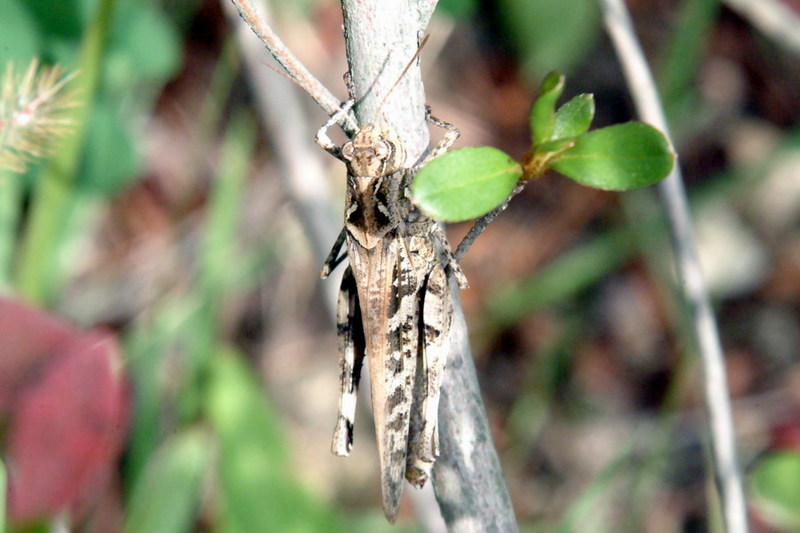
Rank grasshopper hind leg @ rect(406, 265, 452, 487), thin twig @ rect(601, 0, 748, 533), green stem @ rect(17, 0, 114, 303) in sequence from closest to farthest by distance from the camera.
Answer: grasshopper hind leg @ rect(406, 265, 452, 487), thin twig @ rect(601, 0, 748, 533), green stem @ rect(17, 0, 114, 303)

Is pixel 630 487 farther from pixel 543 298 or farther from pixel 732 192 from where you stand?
pixel 732 192

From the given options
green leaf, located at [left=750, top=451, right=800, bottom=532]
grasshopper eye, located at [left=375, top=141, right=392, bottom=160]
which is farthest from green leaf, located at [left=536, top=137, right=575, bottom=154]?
green leaf, located at [left=750, top=451, right=800, bottom=532]

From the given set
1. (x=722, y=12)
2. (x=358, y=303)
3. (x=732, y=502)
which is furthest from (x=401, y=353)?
(x=722, y=12)

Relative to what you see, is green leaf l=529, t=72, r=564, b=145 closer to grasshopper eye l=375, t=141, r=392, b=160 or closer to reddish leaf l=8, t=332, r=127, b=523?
grasshopper eye l=375, t=141, r=392, b=160

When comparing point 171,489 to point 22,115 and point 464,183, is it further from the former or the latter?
point 464,183

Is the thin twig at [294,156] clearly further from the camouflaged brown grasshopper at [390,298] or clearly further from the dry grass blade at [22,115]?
the dry grass blade at [22,115]

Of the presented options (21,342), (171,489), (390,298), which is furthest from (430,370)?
(171,489)

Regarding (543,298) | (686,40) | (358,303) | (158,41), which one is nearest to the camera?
(358,303)
